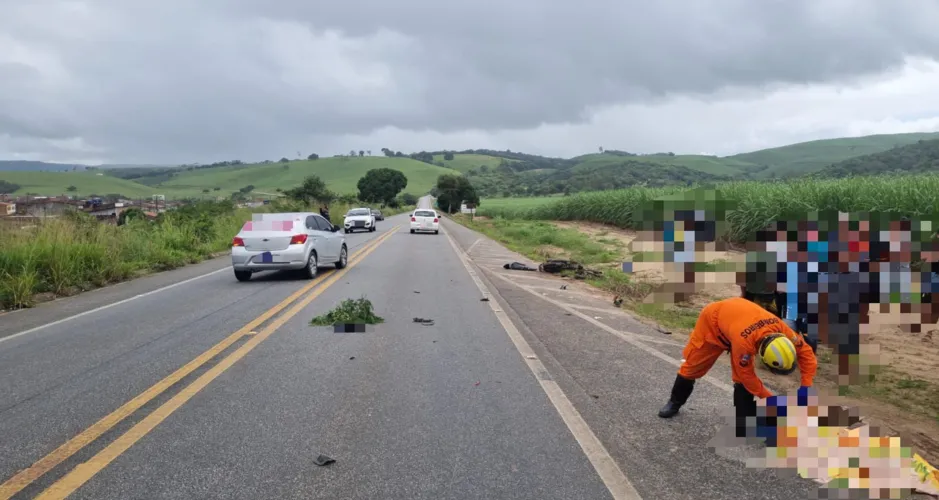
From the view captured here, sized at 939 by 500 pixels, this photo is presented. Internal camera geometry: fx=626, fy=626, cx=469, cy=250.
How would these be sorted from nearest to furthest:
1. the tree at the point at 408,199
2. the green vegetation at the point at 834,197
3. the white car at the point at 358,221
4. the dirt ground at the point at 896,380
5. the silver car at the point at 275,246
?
the dirt ground at the point at 896,380, the silver car at the point at 275,246, the green vegetation at the point at 834,197, the white car at the point at 358,221, the tree at the point at 408,199

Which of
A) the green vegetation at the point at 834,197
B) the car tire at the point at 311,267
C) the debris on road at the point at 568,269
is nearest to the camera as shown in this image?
the car tire at the point at 311,267

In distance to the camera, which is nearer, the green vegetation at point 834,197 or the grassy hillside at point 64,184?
the green vegetation at point 834,197

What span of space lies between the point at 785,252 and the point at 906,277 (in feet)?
2.28

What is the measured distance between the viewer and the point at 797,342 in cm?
371

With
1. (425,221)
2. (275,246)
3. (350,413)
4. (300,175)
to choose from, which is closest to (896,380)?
(350,413)

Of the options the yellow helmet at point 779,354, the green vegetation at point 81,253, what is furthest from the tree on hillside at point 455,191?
the yellow helmet at point 779,354

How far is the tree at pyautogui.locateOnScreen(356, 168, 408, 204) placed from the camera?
114m

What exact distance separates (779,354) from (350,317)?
6.37 m

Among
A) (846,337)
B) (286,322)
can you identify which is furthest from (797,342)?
(286,322)

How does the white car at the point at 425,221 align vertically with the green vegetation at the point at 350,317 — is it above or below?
above

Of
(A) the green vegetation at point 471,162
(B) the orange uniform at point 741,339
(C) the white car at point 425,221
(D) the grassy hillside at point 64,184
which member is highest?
(A) the green vegetation at point 471,162

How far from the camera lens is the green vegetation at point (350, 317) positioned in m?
8.84

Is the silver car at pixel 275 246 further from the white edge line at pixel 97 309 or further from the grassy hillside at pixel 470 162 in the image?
the grassy hillside at pixel 470 162

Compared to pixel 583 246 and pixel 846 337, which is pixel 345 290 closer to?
pixel 846 337
